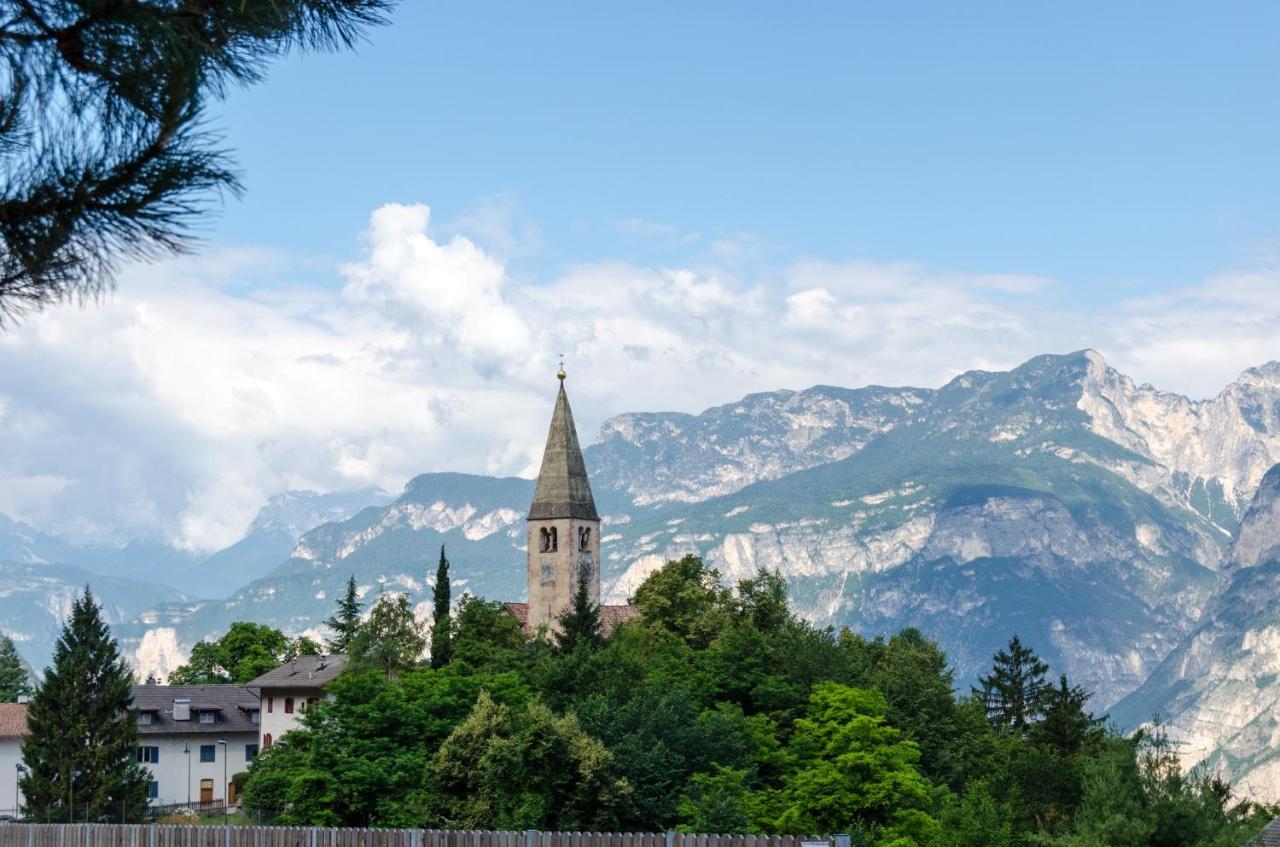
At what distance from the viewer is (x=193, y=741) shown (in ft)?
332

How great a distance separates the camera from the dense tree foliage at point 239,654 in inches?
5079

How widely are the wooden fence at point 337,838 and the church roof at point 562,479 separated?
262 feet

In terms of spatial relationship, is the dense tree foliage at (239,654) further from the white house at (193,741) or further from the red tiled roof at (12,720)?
the red tiled roof at (12,720)

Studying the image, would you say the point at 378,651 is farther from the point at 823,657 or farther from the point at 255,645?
the point at 255,645

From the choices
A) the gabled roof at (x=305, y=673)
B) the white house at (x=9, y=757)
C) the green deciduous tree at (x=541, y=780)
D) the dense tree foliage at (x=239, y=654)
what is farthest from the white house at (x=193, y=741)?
the green deciduous tree at (x=541, y=780)

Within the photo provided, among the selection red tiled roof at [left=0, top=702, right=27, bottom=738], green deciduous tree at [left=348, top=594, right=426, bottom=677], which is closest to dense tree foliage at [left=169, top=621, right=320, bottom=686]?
red tiled roof at [left=0, top=702, right=27, bottom=738]

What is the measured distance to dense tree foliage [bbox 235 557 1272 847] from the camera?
4428 cm

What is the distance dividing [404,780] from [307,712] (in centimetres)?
688

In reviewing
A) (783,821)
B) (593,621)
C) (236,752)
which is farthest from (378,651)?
(783,821)

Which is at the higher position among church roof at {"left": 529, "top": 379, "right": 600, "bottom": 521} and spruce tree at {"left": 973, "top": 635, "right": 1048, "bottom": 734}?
church roof at {"left": 529, "top": 379, "right": 600, "bottom": 521}

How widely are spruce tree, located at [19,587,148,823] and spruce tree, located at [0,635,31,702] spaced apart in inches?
1864

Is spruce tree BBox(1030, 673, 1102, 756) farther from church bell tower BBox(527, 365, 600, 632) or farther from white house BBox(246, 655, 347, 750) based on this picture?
white house BBox(246, 655, 347, 750)

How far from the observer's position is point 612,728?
53.1 metres

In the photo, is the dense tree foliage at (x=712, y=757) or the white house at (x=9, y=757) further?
the white house at (x=9, y=757)
